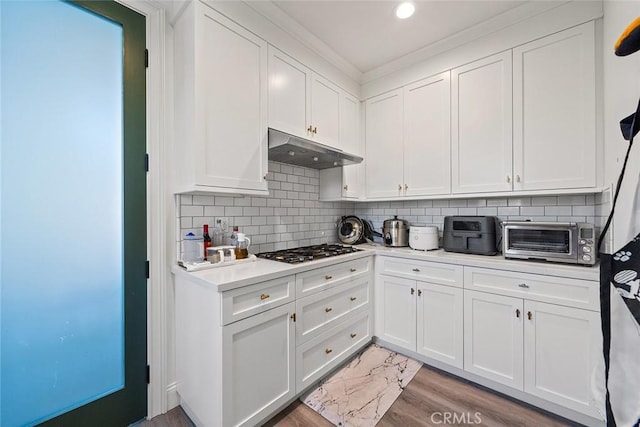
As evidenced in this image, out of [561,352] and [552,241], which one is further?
[552,241]

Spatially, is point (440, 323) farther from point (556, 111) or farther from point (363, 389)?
point (556, 111)

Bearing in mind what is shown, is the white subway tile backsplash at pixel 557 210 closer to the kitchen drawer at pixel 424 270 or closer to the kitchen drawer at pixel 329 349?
the kitchen drawer at pixel 424 270

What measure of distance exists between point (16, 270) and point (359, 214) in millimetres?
2842

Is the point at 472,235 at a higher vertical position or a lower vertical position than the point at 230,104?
lower

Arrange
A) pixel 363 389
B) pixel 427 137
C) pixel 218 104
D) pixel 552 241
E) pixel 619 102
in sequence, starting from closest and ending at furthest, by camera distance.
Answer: pixel 619 102 → pixel 218 104 → pixel 552 241 → pixel 363 389 → pixel 427 137

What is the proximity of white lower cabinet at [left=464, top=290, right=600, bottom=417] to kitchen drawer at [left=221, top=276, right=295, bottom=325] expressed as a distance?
1373 millimetres

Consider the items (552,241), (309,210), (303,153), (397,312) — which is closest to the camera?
(552,241)

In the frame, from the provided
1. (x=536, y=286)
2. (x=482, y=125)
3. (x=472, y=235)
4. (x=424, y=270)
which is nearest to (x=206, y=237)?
(x=424, y=270)

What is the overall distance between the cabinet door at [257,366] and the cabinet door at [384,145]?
5.34ft

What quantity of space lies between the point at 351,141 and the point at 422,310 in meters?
1.77

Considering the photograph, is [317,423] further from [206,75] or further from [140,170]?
[206,75]

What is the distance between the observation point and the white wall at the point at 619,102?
853 mm

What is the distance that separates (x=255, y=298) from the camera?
4.85ft

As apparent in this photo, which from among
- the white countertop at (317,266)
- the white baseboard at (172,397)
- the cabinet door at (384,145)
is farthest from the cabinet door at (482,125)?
the white baseboard at (172,397)
